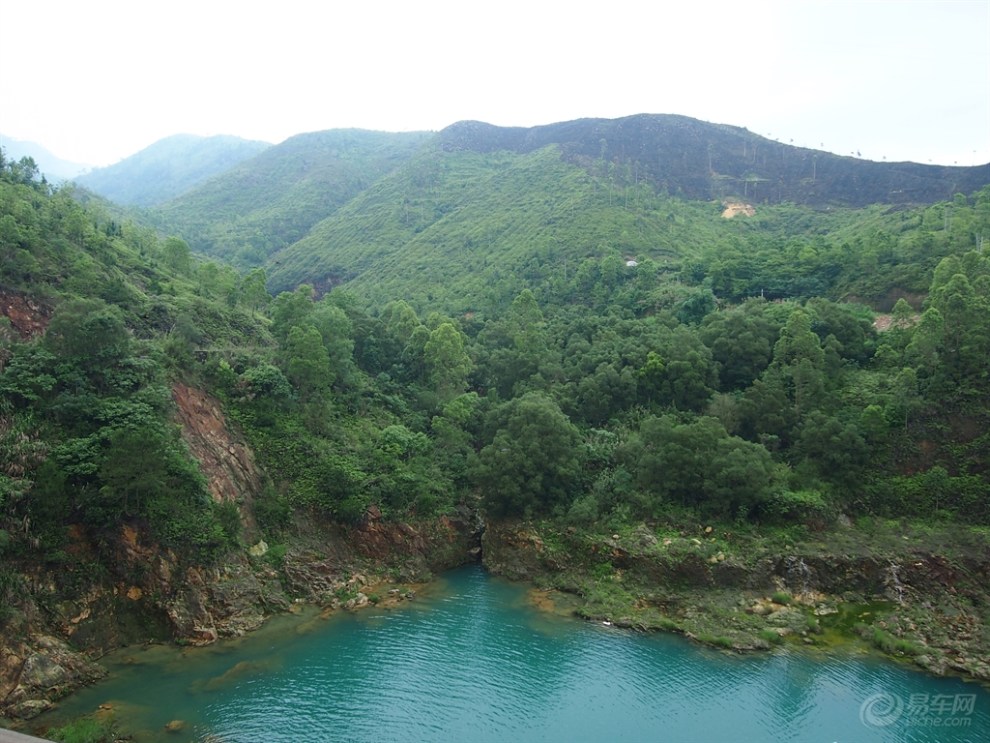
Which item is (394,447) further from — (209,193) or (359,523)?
(209,193)

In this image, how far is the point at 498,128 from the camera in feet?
396

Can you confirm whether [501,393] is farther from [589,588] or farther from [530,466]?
[589,588]

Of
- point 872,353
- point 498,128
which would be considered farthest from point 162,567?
point 498,128

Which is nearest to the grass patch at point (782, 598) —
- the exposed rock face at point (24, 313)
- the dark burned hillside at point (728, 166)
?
the exposed rock face at point (24, 313)

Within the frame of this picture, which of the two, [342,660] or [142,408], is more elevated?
[142,408]

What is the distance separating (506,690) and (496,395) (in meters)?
21.7

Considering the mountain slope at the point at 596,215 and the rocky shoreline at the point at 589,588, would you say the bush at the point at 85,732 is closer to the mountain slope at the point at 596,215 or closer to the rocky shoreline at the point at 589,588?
the rocky shoreline at the point at 589,588

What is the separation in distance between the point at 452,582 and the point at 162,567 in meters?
13.0

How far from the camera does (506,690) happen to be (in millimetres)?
22672

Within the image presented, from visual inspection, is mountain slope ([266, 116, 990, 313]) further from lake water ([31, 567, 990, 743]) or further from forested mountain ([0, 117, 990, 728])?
lake water ([31, 567, 990, 743])

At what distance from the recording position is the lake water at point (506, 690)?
20.0m

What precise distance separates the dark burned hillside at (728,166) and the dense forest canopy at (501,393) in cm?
3241

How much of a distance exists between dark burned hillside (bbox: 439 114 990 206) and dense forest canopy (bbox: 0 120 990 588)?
32.4m
